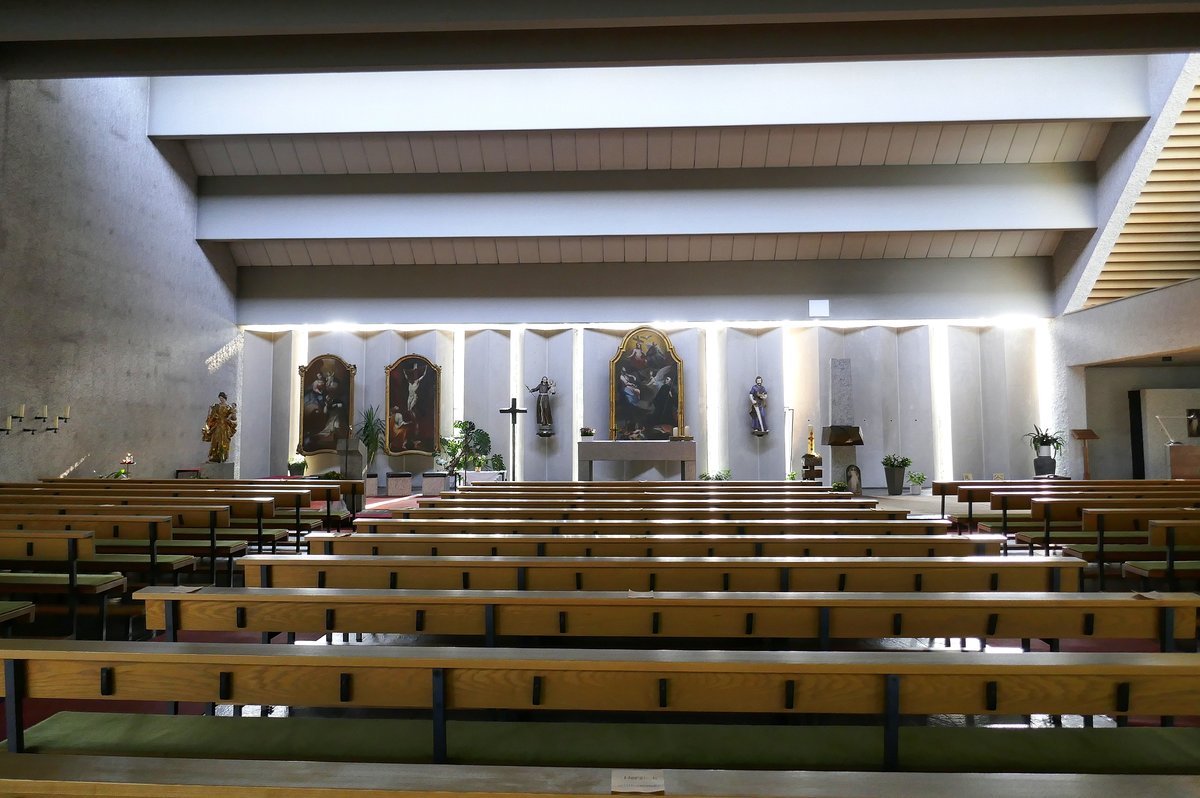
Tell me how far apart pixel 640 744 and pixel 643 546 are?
2.17 m

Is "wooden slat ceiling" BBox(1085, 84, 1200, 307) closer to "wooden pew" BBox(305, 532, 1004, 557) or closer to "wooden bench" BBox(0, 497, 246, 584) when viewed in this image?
"wooden pew" BBox(305, 532, 1004, 557)

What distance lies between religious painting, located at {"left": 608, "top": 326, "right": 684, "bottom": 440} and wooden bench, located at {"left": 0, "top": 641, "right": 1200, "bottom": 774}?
41.8ft

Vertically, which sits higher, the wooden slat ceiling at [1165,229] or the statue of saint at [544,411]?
the wooden slat ceiling at [1165,229]

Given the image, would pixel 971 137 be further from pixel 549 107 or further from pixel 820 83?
pixel 549 107

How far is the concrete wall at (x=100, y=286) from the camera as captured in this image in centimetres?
967

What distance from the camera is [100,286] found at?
440 inches

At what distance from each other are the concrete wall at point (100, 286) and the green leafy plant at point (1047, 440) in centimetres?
1531

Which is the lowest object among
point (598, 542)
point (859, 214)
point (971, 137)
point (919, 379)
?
point (598, 542)

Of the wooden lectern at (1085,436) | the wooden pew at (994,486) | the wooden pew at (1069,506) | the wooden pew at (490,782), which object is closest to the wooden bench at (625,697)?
the wooden pew at (490,782)

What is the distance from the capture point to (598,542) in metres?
4.08

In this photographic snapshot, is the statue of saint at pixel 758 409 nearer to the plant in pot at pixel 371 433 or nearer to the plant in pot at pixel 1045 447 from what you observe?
the plant in pot at pixel 1045 447

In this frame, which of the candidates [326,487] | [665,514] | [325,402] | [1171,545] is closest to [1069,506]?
[1171,545]

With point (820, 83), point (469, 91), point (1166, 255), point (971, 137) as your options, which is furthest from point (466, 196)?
point (1166, 255)

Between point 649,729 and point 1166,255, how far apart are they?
14.2 m
